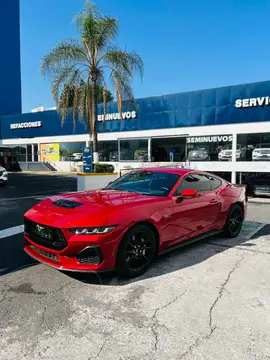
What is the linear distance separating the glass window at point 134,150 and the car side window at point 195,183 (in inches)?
617

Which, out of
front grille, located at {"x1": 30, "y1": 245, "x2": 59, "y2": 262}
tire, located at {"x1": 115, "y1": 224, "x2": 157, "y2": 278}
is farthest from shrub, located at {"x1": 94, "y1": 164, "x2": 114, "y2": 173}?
tire, located at {"x1": 115, "y1": 224, "x2": 157, "y2": 278}

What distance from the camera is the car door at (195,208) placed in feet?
15.1

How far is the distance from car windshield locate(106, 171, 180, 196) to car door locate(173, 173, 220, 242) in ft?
0.65

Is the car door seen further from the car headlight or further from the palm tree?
the palm tree

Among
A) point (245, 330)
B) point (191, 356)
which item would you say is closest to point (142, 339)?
point (191, 356)

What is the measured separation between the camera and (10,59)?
41.2 m

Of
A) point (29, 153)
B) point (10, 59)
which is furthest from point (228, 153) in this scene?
point (10, 59)

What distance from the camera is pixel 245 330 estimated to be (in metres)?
2.84

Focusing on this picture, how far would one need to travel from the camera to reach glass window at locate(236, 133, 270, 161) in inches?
632

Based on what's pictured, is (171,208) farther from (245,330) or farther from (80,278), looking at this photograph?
(245,330)

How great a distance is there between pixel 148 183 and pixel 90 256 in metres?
1.90

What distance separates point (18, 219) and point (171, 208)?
4793mm

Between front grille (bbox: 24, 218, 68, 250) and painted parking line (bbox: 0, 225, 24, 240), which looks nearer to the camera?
front grille (bbox: 24, 218, 68, 250)

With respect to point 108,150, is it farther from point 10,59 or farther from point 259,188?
point 10,59
